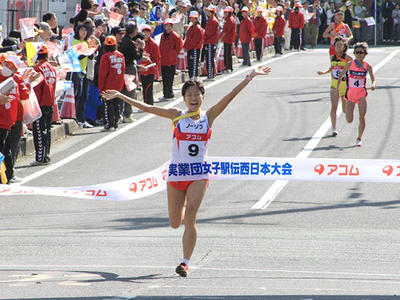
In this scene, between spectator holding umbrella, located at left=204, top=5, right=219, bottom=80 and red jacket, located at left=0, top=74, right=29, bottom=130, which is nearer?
red jacket, located at left=0, top=74, right=29, bottom=130

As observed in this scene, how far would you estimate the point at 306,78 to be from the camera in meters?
27.4

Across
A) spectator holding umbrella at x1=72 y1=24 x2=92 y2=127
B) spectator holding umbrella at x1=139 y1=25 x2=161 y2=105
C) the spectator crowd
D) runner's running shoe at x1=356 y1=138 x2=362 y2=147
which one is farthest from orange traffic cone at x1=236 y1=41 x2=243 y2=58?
runner's running shoe at x1=356 y1=138 x2=362 y2=147

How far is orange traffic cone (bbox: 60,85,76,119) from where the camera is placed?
18.8 meters

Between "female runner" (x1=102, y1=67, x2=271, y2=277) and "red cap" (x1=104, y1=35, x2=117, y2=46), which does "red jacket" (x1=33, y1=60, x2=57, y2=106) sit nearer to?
"red cap" (x1=104, y1=35, x2=117, y2=46)

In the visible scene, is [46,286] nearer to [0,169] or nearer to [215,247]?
[215,247]

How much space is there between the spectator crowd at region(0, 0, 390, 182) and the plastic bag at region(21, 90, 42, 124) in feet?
0.05

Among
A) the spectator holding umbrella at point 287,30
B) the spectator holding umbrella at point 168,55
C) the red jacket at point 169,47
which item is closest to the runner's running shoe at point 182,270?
the spectator holding umbrella at point 168,55

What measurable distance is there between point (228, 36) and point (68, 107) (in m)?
11.4

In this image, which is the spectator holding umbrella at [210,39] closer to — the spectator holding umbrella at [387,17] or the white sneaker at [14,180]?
the white sneaker at [14,180]

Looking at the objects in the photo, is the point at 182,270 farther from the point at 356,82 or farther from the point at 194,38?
the point at 194,38

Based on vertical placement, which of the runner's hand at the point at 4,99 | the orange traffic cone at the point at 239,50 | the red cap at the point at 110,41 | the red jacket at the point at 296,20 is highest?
the red jacket at the point at 296,20

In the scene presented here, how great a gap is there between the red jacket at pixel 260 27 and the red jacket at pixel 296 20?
4.43 m

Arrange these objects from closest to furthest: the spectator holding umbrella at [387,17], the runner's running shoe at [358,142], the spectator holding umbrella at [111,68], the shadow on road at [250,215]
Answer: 1. the shadow on road at [250,215]
2. the runner's running shoe at [358,142]
3. the spectator holding umbrella at [111,68]
4. the spectator holding umbrella at [387,17]

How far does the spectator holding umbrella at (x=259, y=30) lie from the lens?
3253cm
